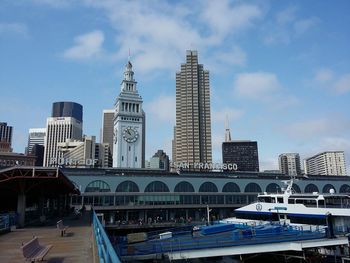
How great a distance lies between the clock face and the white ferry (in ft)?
309

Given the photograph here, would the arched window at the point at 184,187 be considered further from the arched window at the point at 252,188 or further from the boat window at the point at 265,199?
the boat window at the point at 265,199

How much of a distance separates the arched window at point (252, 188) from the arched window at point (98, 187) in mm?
40399

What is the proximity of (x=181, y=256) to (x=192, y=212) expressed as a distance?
6265 centimetres

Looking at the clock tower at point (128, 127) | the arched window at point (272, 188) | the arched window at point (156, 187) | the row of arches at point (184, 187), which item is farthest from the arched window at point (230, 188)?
the clock tower at point (128, 127)

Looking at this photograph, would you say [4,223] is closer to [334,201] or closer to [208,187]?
[334,201]

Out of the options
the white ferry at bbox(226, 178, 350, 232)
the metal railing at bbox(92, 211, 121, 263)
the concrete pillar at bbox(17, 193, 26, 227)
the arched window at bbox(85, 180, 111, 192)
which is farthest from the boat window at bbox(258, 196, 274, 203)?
the arched window at bbox(85, 180, 111, 192)

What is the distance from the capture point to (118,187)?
3398 inches

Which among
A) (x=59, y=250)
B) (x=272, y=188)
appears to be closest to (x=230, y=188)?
(x=272, y=188)

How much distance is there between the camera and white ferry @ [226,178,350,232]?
3959cm

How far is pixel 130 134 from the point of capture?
140m

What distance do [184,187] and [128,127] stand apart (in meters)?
55.7

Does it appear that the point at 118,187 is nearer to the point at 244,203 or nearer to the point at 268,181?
the point at 244,203

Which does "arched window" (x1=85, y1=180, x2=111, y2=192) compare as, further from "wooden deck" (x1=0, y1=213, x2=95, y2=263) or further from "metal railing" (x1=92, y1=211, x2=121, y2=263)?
"metal railing" (x1=92, y1=211, x2=121, y2=263)

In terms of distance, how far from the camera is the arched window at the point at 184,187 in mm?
91812
